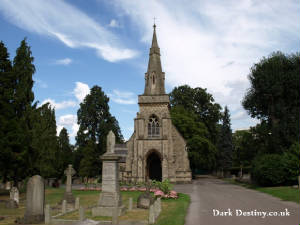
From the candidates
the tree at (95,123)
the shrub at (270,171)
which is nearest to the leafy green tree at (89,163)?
the tree at (95,123)

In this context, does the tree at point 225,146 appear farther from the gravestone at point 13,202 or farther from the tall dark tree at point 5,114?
the gravestone at point 13,202

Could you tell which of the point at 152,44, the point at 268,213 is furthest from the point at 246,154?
the point at 268,213

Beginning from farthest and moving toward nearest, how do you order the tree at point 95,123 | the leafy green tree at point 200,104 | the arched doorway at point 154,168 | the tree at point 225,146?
the tree at point 225,146
the leafy green tree at point 200,104
the tree at point 95,123
the arched doorway at point 154,168

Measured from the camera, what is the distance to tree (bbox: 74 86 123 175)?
47812mm

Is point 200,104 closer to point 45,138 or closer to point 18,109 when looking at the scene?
point 45,138

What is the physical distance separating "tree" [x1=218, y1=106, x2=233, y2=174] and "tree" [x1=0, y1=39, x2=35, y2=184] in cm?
3954

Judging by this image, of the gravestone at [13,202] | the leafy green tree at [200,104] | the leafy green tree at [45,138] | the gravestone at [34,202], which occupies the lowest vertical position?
the gravestone at [13,202]

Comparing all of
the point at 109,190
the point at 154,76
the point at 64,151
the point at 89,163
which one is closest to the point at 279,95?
the point at 154,76

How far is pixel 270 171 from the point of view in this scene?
77.8 ft

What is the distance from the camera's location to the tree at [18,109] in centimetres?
1984

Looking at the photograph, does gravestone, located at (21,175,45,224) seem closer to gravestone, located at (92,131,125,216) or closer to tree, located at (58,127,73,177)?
gravestone, located at (92,131,125,216)

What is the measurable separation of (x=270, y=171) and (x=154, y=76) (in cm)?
2096

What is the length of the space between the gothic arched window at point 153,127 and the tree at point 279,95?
1321cm

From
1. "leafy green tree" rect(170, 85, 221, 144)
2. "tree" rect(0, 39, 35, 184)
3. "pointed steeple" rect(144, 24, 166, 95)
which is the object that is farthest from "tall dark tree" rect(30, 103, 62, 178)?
"leafy green tree" rect(170, 85, 221, 144)
